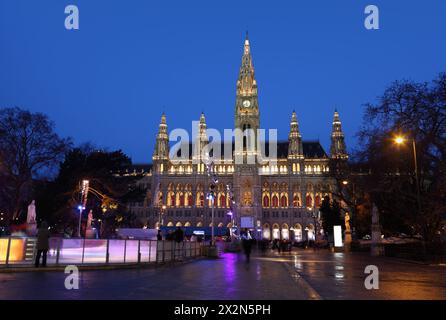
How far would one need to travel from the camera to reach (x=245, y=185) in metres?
126

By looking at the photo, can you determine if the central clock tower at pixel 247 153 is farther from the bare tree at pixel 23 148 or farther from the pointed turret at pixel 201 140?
the bare tree at pixel 23 148

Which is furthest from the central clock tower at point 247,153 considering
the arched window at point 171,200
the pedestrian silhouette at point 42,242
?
the pedestrian silhouette at point 42,242

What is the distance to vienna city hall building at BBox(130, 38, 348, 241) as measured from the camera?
125 m

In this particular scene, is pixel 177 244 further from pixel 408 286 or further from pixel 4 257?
pixel 408 286

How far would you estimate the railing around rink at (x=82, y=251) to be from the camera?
18202 millimetres

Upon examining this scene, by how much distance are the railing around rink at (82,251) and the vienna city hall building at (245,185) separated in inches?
3931

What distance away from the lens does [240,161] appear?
127 m

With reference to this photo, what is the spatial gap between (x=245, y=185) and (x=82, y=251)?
107613mm

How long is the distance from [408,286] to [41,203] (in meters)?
49.7

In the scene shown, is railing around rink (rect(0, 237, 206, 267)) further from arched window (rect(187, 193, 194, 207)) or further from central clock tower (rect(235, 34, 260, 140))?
arched window (rect(187, 193, 194, 207))

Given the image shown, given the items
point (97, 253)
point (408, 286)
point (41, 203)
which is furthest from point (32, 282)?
point (41, 203)

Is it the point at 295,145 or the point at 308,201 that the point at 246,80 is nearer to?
the point at 295,145

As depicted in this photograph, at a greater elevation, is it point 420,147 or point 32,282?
point 420,147

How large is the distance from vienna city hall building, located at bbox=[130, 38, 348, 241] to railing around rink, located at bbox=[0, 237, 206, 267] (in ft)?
328
